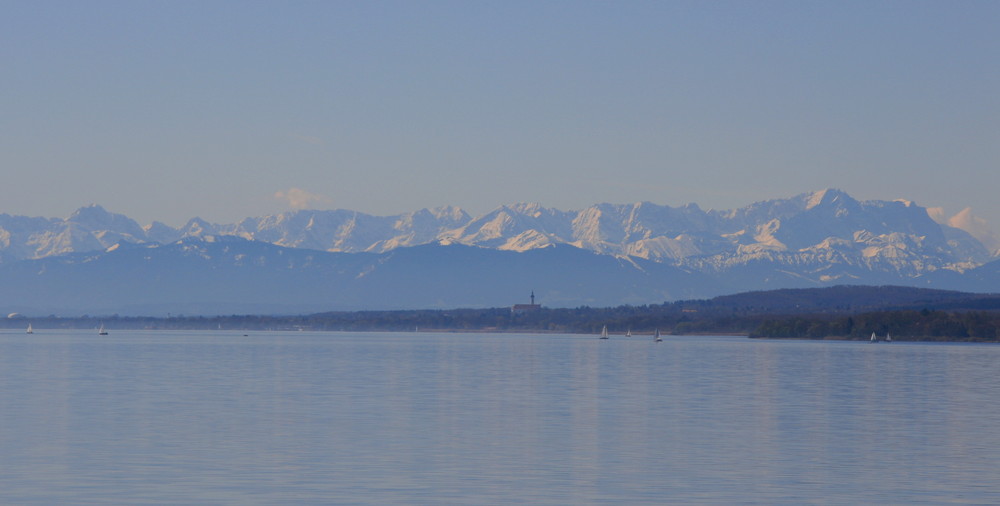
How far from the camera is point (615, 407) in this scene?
61000 mm

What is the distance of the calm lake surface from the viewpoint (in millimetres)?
35125

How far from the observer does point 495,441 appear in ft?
152

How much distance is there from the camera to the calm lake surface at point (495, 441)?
35125 millimetres

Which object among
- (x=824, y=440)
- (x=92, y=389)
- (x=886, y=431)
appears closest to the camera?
(x=824, y=440)

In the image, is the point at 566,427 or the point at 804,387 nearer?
the point at 566,427

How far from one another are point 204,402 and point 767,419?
24.6 meters

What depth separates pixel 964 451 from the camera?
4350 centimetres

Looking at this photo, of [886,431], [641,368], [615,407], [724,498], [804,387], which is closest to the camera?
[724,498]

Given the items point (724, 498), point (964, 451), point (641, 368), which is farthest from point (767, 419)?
point (641, 368)

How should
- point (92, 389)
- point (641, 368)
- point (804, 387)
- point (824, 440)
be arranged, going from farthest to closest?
point (641, 368) → point (804, 387) → point (92, 389) → point (824, 440)

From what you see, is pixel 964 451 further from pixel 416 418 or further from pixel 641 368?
pixel 641 368

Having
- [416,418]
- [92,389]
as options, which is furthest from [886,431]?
[92,389]

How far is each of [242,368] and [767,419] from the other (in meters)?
55.4

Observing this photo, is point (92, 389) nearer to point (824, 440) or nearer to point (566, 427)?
point (566, 427)
